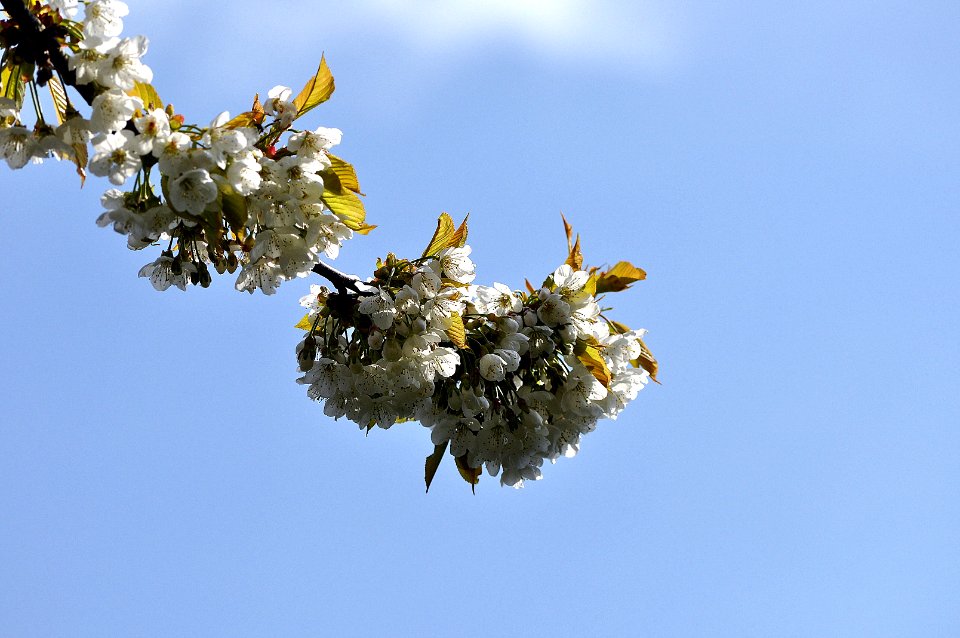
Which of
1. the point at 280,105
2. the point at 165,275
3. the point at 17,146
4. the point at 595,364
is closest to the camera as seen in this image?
the point at 17,146

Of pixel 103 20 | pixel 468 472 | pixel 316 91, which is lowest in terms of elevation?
pixel 468 472

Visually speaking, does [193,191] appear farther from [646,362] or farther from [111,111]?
[646,362]

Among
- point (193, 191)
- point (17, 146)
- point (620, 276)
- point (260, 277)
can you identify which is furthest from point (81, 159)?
point (620, 276)

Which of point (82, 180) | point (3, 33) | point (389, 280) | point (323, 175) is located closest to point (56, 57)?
point (3, 33)

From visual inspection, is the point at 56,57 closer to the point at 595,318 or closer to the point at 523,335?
the point at 523,335

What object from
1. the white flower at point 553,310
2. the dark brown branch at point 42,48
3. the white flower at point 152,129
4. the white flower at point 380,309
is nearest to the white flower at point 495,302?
the white flower at point 553,310

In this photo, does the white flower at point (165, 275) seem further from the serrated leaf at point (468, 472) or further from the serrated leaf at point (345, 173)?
the serrated leaf at point (468, 472)

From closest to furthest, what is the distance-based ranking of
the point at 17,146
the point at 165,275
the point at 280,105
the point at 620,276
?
the point at 17,146, the point at 280,105, the point at 165,275, the point at 620,276

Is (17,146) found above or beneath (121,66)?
beneath
